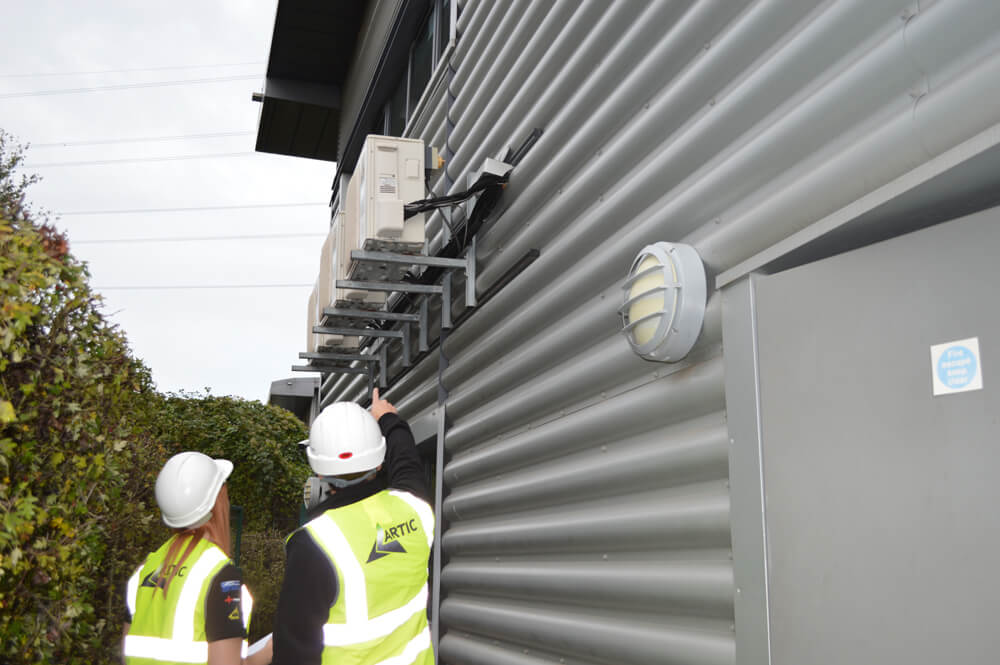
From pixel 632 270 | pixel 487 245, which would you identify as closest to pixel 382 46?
pixel 487 245

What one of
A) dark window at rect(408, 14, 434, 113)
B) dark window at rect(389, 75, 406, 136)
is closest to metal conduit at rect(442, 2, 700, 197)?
dark window at rect(408, 14, 434, 113)

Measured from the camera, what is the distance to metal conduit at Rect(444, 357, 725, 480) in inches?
115

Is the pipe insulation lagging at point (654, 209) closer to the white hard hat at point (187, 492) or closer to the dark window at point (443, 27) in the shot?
the white hard hat at point (187, 492)

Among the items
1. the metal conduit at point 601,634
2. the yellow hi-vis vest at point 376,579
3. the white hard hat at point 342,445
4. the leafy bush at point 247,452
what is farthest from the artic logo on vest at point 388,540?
the leafy bush at point 247,452

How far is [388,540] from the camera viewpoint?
3139 millimetres

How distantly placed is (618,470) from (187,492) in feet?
5.98

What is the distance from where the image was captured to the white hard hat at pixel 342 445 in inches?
138

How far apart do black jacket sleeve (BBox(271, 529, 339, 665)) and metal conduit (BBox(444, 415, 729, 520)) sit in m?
1.16

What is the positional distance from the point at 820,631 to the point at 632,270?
1438 millimetres

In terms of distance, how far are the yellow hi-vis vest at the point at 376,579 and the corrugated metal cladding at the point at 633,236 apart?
2.49 ft

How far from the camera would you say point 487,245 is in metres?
5.48

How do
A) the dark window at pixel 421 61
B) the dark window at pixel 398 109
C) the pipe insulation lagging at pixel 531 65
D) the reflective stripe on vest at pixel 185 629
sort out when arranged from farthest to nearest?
the dark window at pixel 398 109 < the dark window at pixel 421 61 < the pipe insulation lagging at pixel 531 65 < the reflective stripe on vest at pixel 185 629

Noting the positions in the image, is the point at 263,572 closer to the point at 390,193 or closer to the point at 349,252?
the point at 349,252

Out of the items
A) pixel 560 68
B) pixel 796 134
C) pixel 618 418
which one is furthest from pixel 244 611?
pixel 560 68
